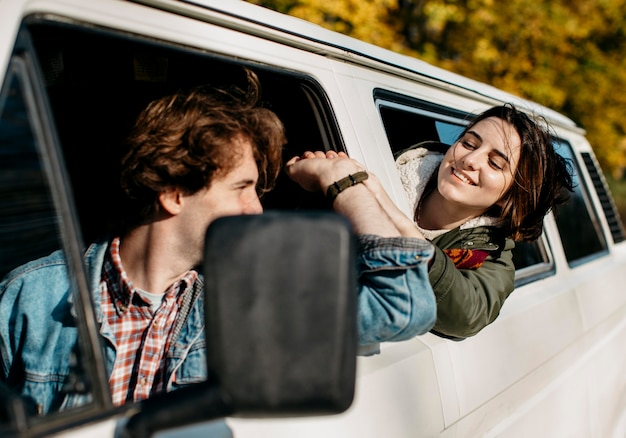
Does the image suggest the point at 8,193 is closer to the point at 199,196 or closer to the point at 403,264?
the point at 199,196

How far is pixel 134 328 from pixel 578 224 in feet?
8.84

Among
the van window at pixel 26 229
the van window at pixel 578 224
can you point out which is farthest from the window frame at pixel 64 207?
the van window at pixel 578 224

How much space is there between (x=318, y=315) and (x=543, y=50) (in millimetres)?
9842

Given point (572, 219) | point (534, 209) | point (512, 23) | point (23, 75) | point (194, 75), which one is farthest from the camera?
point (512, 23)

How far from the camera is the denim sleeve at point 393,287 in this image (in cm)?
154

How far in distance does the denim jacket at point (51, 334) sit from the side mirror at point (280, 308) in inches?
26.6

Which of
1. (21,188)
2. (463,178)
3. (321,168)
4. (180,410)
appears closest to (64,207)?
(21,188)

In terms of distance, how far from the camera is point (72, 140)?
2451 millimetres

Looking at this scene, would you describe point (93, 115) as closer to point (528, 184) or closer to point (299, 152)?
point (299, 152)

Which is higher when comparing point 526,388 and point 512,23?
point 512,23

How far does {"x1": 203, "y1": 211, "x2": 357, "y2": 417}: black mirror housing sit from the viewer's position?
38.3 inches

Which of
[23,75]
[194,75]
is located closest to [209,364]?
[23,75]

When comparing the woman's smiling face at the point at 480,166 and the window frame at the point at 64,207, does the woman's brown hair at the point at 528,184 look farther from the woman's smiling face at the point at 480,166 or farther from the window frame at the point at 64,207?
the window frame at the point at 64,207

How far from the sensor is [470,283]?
6.67ft
